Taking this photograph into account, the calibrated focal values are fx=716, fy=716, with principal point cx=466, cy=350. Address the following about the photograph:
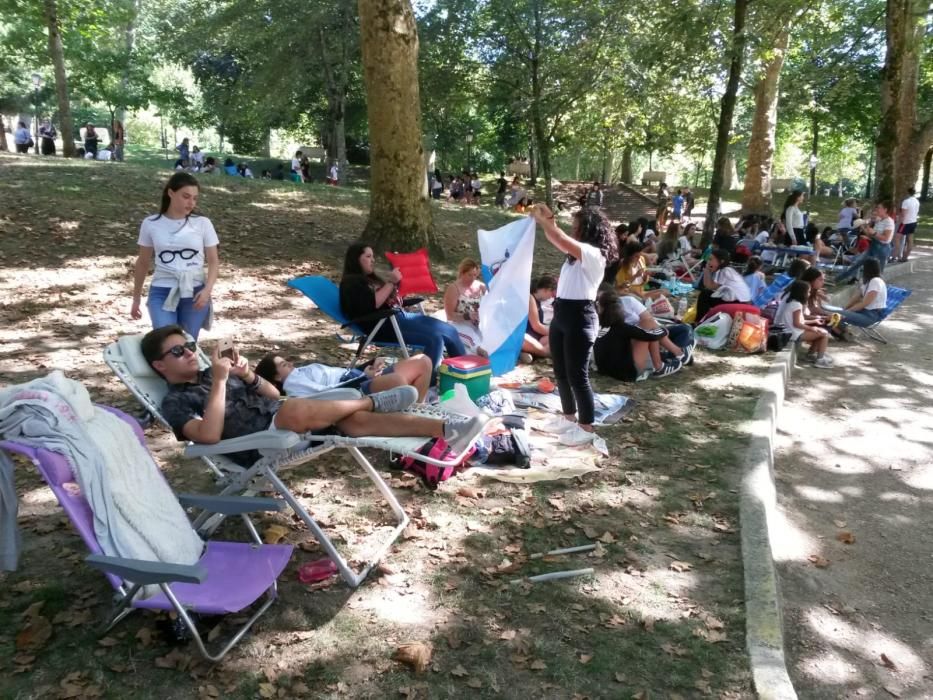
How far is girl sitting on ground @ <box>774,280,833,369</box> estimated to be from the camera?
8391mm

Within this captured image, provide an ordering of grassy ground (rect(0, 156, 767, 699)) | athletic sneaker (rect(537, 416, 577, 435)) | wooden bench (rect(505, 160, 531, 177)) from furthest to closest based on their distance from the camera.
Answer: wooden bench (rect(505, 160, 531, 177))
athletic sneaker (rect(537, 416, 577, 435))
grassy ground (rect(0, 156, 767, 699))

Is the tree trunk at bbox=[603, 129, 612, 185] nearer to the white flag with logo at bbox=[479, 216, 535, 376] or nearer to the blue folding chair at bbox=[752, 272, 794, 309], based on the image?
the blue folding chair at bbox=[752, 272, 794, 309]

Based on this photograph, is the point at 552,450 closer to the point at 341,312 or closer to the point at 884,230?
the point at 341,312

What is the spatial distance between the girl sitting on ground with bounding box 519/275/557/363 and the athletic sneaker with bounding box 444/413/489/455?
3054mm

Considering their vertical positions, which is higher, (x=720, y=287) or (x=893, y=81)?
(x=893, y=81)

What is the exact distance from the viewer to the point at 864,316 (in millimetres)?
9219

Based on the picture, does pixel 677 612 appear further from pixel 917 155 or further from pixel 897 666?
pixel 917 155

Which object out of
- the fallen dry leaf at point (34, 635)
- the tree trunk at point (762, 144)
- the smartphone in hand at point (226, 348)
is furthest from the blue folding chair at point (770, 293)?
the tree trunk at point (762, 144)

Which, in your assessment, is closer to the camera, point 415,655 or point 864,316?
point 415,655

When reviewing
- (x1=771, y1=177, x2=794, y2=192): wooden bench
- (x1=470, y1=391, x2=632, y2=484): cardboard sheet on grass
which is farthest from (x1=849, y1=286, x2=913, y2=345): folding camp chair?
(x1=771, y1=177, x2=794, y2=192): wooden bench

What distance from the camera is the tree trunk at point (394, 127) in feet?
30.0

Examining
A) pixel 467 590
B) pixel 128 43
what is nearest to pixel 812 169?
pixel 467 590

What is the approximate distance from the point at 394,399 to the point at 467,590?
1.06 m

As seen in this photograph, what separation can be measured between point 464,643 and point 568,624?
498mm
